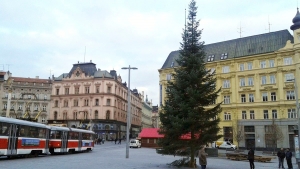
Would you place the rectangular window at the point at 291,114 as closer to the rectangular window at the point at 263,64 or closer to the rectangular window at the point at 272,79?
the rectangular window at the point at 272,79

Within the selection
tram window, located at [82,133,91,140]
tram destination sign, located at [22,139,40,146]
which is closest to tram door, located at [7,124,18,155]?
tram destination sign, located at [22,139,40,146]

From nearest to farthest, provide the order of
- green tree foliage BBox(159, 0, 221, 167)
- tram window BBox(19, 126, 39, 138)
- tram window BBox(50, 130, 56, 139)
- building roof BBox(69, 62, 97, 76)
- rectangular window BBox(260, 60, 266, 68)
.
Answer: green tree foliage BBox(159, 0, 221, 167)
tram window BBox(19, 126, 39, 138)
tram window BBox(50, 130, 56, 139)
rectangular window BBox(260, 60, 266, 68)
building roof BBox(69, 62, 97, 76)

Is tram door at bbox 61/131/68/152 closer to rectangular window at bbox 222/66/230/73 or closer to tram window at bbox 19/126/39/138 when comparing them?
tram window at bbox 19/126/39/138

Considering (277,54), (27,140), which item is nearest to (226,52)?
(277,54)

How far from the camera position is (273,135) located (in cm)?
4712

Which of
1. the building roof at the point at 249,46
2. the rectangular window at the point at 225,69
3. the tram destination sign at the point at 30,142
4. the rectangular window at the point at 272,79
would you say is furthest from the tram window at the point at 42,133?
the rectangular window at the point at 272,79

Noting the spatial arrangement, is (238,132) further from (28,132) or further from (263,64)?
(28,132)

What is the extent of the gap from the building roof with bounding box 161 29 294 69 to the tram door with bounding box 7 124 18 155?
3366cm

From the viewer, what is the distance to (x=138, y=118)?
11844 cm

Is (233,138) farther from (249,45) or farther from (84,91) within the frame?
(84,91)

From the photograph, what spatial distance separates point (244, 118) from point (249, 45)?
15.7 meters

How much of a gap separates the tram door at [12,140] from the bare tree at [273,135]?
129 feet

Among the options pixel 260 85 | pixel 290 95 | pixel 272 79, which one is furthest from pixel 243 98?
pixel 290 95

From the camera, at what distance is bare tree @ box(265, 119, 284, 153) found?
1857 inches
